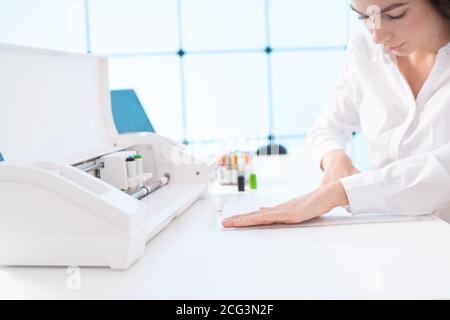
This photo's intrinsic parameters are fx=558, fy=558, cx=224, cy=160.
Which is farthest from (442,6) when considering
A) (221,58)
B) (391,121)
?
(221,58)

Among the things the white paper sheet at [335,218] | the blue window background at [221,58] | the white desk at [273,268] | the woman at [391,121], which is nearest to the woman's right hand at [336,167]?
the woman at [391,121]

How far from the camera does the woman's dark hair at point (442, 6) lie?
112cm

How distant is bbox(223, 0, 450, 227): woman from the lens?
107 cm

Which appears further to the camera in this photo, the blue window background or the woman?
the blue window background

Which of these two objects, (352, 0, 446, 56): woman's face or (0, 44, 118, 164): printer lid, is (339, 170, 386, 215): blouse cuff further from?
(0, 44, 118, 164): printer lid

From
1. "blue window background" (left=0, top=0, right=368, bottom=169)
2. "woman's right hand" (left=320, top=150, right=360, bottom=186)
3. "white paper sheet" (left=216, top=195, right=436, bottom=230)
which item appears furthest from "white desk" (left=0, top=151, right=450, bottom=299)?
"blue window background" (left=0, top=0, right=368, bottom=169)

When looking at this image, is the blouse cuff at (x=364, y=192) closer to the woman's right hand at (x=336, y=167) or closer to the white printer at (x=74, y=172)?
the woman's right hand at (x=336, y=167)

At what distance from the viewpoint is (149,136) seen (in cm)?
143

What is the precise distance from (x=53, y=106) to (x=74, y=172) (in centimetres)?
32

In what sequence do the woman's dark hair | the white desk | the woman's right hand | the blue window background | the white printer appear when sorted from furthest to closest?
the blue window background
the woman's right hand
the woman's dark hair
the white printer
the white desk

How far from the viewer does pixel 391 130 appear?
1282 millimetres

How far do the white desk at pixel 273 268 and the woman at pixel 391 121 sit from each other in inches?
2.4

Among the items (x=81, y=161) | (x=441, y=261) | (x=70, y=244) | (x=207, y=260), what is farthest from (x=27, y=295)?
(x=441, y=261)

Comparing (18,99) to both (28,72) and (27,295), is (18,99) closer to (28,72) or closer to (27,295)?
(28,72)
